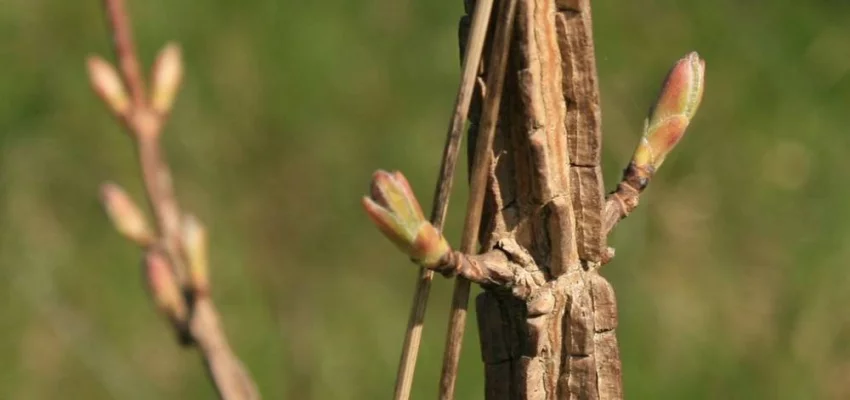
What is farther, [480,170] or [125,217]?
[125,217]

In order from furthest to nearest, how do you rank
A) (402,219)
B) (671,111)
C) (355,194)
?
(355,194)
(671,111)
(402,219)

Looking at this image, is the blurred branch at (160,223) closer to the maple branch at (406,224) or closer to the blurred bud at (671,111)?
the maple branch at (406,224)

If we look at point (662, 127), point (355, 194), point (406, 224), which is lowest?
point (406, 224)

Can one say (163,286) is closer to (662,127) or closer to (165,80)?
(165,80)

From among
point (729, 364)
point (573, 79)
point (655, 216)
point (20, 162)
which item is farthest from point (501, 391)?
point (20, 162)

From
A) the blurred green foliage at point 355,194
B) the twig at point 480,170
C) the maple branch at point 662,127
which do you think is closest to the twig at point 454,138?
the twig at point 480,170

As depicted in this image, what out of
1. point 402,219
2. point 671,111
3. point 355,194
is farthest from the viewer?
point 355,194

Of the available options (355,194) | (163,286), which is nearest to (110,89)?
(163,286)
